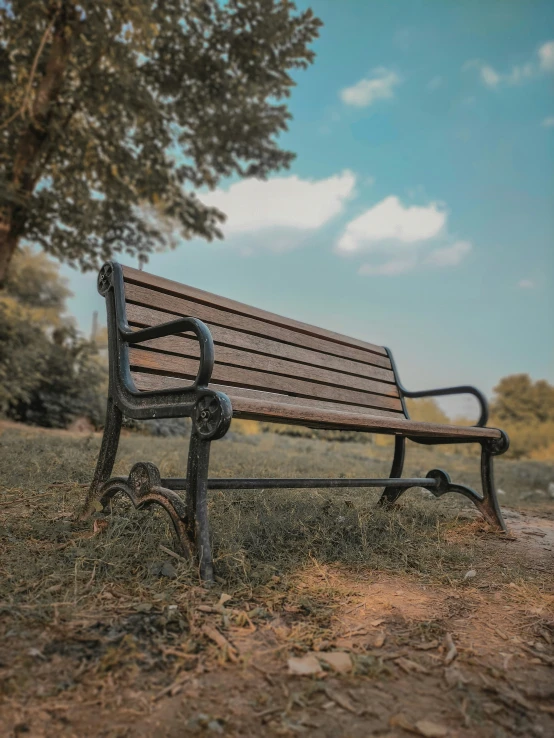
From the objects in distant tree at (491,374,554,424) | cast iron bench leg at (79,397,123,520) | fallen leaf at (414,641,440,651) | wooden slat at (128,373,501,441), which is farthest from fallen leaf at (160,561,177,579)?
distant tree at (491,374,554,424)

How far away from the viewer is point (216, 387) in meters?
2.49

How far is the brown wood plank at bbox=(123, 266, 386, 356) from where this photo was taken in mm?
2449

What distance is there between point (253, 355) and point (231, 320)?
22 centimetres

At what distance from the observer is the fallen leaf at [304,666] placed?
52.7 inches

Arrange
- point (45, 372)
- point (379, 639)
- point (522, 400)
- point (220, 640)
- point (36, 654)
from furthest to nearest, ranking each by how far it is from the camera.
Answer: point (522, 400) → point (45, 372) → point (379, 639) → point (220, 640) → point (36, 654)

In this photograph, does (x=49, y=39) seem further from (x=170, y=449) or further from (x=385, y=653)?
(x=385, y=653)

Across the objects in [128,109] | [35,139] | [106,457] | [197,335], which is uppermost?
[128,109]

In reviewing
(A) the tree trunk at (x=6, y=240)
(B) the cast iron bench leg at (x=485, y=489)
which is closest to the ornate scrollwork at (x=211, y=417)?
(B) the cast iron bench leg at (x=485, y=489)

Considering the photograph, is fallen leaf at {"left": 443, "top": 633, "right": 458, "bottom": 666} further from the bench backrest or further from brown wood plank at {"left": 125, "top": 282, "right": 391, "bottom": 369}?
brown wood plank at {"left": 125, "top": 282, "right": 391, "bottom": 369}

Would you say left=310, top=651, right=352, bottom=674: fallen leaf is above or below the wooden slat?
below

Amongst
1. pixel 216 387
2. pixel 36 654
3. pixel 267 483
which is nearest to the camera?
pixel 36 654

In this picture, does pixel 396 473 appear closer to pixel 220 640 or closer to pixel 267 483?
pixel 267 483

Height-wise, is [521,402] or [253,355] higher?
[521,402]

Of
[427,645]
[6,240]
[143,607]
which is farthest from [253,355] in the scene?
[6,240]
